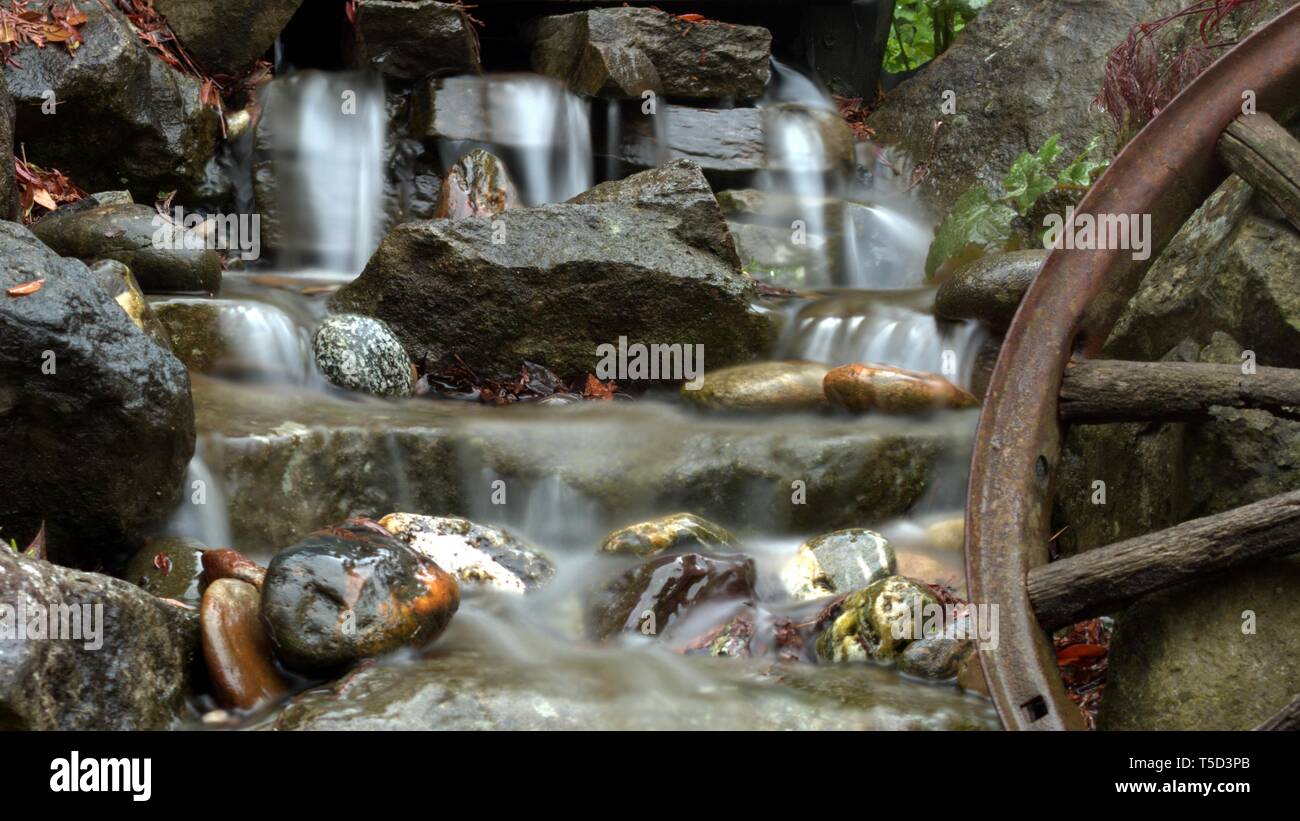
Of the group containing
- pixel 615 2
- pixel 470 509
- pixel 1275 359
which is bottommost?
pixel 470 509

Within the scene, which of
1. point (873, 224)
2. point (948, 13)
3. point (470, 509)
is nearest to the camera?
point (470, 509)

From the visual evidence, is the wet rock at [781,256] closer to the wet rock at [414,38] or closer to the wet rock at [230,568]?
the wet rock at [414,38]

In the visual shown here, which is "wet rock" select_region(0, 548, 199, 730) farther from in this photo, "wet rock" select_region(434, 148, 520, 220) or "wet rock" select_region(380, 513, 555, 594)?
"wet rock" select_region(434, 148, 520, 220)

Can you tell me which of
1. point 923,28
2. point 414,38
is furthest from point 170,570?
point 923,28

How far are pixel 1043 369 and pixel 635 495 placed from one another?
199cm

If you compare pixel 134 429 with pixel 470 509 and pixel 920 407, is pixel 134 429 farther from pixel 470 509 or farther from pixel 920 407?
pixel 920 407

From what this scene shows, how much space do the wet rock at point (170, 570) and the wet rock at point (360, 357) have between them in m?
1.66

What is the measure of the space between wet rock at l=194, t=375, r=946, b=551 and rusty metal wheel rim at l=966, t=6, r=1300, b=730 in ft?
5.25

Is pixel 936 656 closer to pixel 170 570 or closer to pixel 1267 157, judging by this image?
pixel 1267 157

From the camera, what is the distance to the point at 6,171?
480 cm

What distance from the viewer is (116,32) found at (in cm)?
661

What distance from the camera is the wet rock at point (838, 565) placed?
13.2 ft

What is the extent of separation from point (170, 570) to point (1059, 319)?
9.54ft
